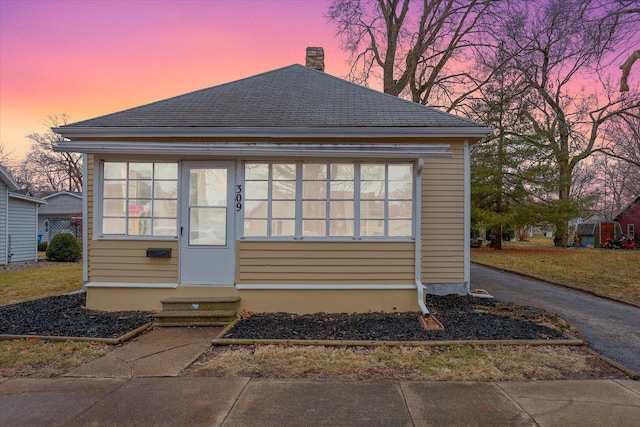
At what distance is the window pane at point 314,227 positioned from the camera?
664cm

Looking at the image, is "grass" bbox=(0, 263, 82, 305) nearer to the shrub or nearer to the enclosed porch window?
the shrub

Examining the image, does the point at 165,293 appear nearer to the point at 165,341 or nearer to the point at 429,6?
the point at 165,341

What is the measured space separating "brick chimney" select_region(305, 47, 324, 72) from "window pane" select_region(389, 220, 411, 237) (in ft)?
21.9

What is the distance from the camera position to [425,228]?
765 centimetres

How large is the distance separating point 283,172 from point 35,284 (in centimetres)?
920

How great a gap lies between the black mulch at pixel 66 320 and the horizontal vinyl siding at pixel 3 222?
40.1 feet

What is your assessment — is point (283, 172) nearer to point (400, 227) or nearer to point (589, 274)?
point (400, 227)

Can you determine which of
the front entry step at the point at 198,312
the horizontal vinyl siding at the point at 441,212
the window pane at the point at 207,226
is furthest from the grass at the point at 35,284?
the horizontal vinyl siding at the point at 441,212

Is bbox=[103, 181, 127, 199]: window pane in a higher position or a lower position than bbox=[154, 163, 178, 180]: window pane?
lower

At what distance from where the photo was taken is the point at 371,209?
6.66m

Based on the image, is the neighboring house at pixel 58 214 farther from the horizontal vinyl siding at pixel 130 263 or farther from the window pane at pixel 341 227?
the window pane at pixel 341 227

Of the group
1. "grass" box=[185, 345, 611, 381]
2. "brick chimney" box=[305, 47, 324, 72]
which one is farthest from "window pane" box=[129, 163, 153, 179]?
"brick chimney" box=[305, 47, 324, 72]

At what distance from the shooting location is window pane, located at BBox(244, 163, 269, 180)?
21.9 ft

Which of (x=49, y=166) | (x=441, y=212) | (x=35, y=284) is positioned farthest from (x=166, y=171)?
(x=49, y=166)
